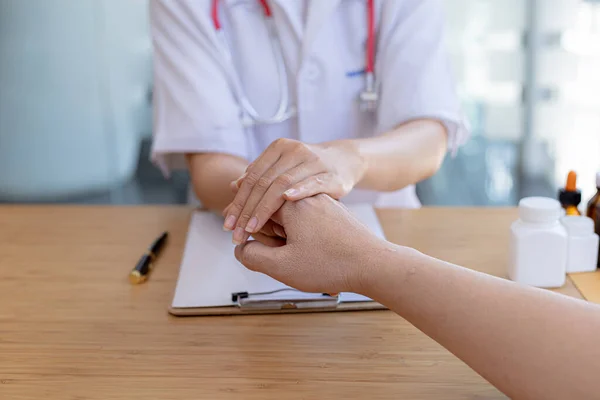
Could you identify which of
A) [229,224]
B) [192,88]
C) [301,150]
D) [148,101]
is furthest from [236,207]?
[148,101]

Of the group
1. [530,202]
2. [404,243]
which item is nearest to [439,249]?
[404,243]

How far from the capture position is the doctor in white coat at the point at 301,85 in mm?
1411

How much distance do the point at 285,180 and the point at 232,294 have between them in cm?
18

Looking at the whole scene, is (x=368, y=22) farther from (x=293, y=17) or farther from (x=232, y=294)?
(x=232, y=294)

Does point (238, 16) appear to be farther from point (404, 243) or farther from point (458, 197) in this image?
point (458, 197)

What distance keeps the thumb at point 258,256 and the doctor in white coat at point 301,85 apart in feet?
1.14

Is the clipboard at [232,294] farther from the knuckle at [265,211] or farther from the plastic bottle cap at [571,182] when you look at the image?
the plastic bottle cap at [571,182]

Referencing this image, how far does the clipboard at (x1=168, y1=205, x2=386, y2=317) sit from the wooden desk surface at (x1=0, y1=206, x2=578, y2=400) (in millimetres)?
15

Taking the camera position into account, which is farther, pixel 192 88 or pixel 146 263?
pixel 192 88

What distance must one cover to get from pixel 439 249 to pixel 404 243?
2.4 inches

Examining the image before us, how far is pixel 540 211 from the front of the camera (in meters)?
1.02

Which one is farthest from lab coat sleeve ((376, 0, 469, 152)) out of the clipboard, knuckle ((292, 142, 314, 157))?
the clipboard

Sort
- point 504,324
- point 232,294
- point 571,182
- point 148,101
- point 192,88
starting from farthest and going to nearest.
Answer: point 148,101, point 192,88, point 571,182, point 232,294, point 504,324

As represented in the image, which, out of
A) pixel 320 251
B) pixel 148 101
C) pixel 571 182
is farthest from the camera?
pixel 148 101
